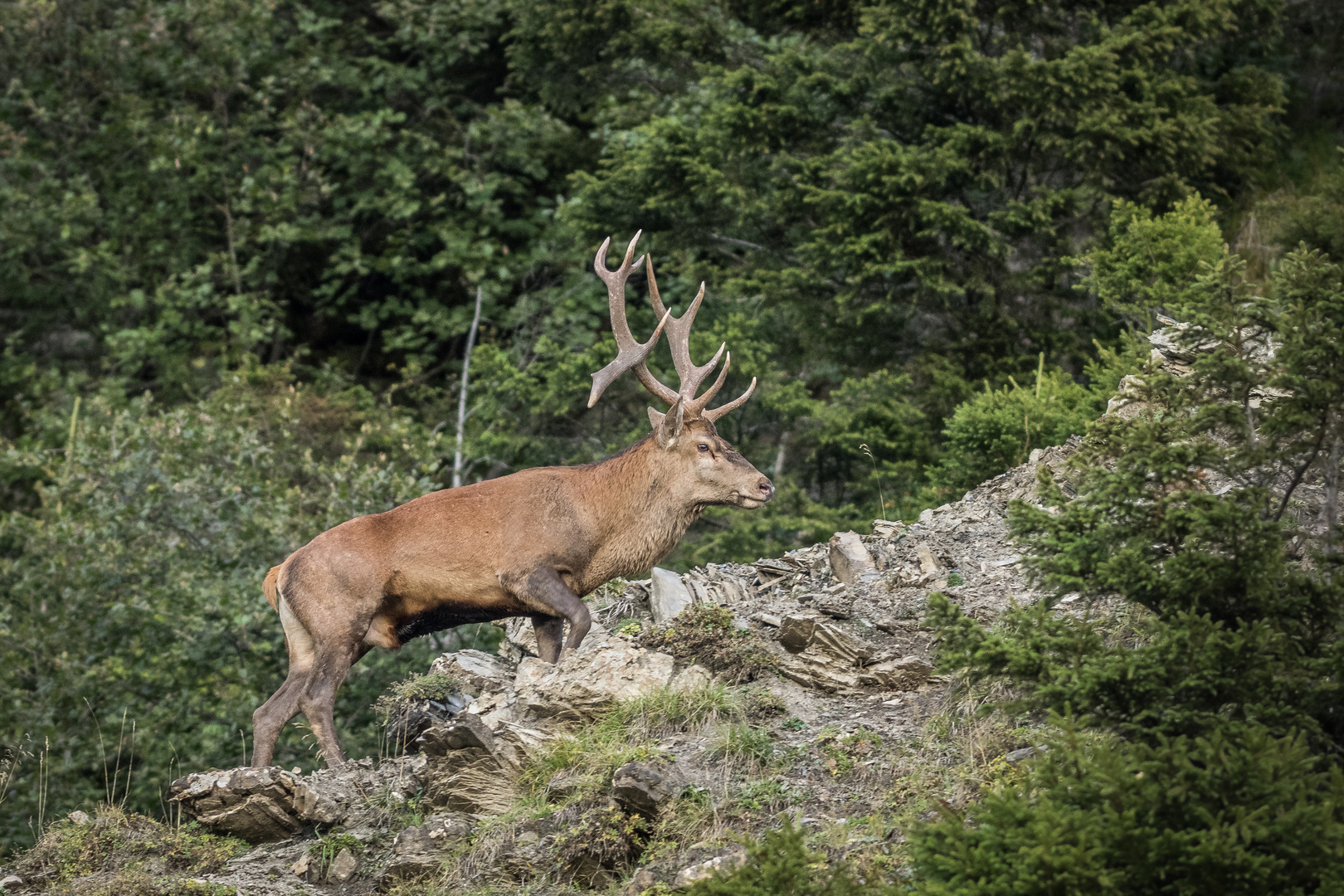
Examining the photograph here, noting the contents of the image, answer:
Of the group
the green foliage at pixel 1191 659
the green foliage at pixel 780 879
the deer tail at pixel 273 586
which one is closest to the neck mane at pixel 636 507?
the deer tail at pixel 273 586

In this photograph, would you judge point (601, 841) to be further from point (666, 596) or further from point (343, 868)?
point (666, 596)

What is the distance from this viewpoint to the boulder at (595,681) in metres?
7.30

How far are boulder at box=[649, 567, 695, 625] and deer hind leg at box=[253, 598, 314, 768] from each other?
223 centimetres

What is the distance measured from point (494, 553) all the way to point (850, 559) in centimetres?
245

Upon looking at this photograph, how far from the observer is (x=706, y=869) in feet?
18.3

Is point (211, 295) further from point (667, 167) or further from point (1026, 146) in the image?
point (1026, 146)

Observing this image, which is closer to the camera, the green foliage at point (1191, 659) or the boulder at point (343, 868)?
the green foliage at point (1191, 659)

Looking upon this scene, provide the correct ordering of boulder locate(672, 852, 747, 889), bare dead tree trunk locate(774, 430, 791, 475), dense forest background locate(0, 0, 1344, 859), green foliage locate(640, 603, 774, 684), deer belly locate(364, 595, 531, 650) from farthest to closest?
bare dead tree trunk locate(774, 430, 791, 475) → dense forest background locate(0, 0, 1344, 859) → deer belly locate(364, 595, 531, 650) → green foliage locate(640, 603, 774, 684) → boulder locate(672, 852, 747, 889)

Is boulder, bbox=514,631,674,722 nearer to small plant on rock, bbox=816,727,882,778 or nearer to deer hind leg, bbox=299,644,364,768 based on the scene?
small plant on rock, bbox=816,727,882,778

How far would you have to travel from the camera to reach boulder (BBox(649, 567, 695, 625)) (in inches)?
349

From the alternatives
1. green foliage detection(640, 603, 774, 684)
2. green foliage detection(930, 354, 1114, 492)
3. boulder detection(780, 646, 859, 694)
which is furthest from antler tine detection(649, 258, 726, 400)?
green foliage detection(930, 354, 1114, 492)

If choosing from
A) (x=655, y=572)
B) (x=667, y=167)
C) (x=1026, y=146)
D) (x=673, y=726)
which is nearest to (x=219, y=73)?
(x=667, y=167)

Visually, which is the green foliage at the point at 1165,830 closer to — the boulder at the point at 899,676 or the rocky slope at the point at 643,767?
the rocky slope at the point at 643,767

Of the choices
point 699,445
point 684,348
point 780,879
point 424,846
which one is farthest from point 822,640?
point 780,879
